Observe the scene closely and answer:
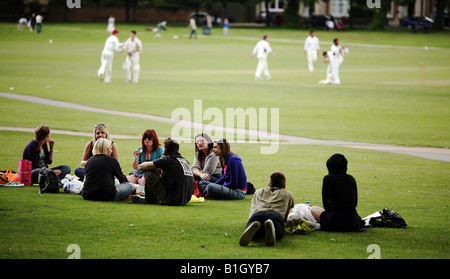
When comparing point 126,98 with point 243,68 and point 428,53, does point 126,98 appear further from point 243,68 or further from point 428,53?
point 428,53

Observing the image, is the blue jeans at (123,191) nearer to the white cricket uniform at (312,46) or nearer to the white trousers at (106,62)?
the white trousers at (106,62)

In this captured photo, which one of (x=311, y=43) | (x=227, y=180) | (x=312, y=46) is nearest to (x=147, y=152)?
(x=227, y=180)

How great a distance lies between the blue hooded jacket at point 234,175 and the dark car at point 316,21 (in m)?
A: 80.2

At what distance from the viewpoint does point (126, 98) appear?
3009cm

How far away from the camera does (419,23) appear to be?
82.6 metres

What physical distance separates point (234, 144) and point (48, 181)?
8.64m

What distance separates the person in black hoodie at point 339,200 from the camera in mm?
9305

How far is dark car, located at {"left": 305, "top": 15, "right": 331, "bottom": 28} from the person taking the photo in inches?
3548

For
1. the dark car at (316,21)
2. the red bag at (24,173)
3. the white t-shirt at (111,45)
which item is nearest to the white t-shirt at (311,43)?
the white t-shirt at (111,45)

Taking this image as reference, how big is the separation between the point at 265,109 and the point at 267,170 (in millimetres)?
11864

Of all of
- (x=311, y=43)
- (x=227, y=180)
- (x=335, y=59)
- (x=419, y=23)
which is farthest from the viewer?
(x=419, y=23)

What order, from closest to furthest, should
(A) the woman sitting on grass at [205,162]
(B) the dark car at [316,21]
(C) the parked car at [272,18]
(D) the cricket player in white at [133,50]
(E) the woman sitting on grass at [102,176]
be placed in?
(E) the woman sitting on grass at [102,176] → (A) the woman sitting on grass at [205,162] → (D) the cricket player in white at [133,50] → (B) the dark car at [316,21] → (C) the parked car at [272,18]

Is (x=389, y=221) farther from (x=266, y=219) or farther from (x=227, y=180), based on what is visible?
(x=227, y=180)
